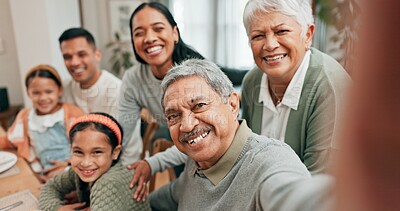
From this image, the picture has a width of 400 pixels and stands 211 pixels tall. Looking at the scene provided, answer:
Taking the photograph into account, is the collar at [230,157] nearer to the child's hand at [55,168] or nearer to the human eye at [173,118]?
the human eye at [173,118]

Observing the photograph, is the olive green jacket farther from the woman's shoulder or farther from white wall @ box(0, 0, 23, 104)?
white wall @ box(0, 0, 23, 104)

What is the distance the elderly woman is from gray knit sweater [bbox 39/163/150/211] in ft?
1.09

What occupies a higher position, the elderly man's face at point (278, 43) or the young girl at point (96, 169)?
the elderly man's face at point (278, 43)

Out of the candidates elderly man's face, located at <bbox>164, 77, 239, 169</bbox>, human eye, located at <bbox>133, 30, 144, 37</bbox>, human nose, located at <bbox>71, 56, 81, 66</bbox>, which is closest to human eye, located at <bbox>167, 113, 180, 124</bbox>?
elderly man's face, located at <bbox>164, 77, 239, 169</bbox>

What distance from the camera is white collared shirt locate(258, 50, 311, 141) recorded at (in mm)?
682

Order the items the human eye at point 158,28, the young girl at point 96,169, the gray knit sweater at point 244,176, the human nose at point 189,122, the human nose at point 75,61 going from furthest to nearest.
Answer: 1. the human nose at point 75,61
2. the human eye at point 158,28
3. the young girl at point 96,169
4. the human nose at point 189,122
5. the gray knit sweater at point 244,176

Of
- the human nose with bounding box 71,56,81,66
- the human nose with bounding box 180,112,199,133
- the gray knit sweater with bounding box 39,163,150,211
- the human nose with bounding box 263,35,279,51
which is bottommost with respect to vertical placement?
the gray knit sweater with bounding box 39,163,150,211

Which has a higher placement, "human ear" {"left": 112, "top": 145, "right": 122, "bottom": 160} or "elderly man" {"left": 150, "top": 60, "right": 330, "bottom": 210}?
"elderly man" {"left": 150, "top": 60, "right": 330, "bottom": 210}

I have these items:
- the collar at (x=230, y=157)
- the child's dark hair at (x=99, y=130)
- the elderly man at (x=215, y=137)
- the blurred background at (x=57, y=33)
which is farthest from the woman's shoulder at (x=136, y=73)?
the collar at (x=230, y=157)

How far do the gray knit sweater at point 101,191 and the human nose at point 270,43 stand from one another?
1.47ft

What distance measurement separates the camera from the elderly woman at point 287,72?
636 millimetres

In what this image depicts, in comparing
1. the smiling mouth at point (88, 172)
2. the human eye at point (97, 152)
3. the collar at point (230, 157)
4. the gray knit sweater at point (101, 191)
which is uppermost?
the collar at point (230, 157)

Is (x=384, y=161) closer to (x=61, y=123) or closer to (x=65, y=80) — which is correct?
(x=61, y=123)

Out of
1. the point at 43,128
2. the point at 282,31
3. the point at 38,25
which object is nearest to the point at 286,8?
the point at 282,31
